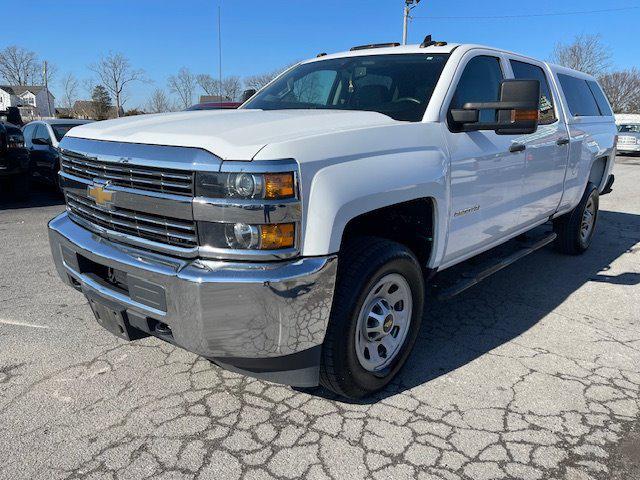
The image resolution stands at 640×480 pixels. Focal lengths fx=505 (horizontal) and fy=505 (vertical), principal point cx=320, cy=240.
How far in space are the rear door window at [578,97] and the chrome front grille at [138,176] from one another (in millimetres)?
4312

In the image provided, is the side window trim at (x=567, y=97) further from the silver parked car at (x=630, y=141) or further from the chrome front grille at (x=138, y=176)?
the silver parked car at (x=630, y=141)

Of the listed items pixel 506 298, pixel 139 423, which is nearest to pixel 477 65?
pixel 506 298

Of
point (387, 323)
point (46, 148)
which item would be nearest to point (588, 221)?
point (387, 323)

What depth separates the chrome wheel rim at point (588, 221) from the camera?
5.83 meters

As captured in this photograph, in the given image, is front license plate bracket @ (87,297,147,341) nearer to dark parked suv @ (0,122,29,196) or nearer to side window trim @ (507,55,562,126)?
side window trim @ (507,55,562,126)

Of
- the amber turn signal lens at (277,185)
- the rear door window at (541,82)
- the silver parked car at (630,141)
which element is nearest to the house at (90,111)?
the silver parked car at (630,141)

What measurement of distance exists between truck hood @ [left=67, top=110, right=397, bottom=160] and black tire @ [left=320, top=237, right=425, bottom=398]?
64cm

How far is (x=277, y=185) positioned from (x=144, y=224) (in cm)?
75

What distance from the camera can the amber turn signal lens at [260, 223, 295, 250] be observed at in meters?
2.15

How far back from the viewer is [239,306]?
214cm

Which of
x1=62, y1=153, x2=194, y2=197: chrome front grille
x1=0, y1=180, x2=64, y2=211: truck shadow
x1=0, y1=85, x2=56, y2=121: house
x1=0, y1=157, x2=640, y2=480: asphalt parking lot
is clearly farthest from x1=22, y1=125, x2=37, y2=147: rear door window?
x1=0, y1=85, x2=56, y2=121: house

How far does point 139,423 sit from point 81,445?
28 cm

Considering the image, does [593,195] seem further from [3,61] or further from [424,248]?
[3,61]

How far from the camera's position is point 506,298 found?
4.43m
